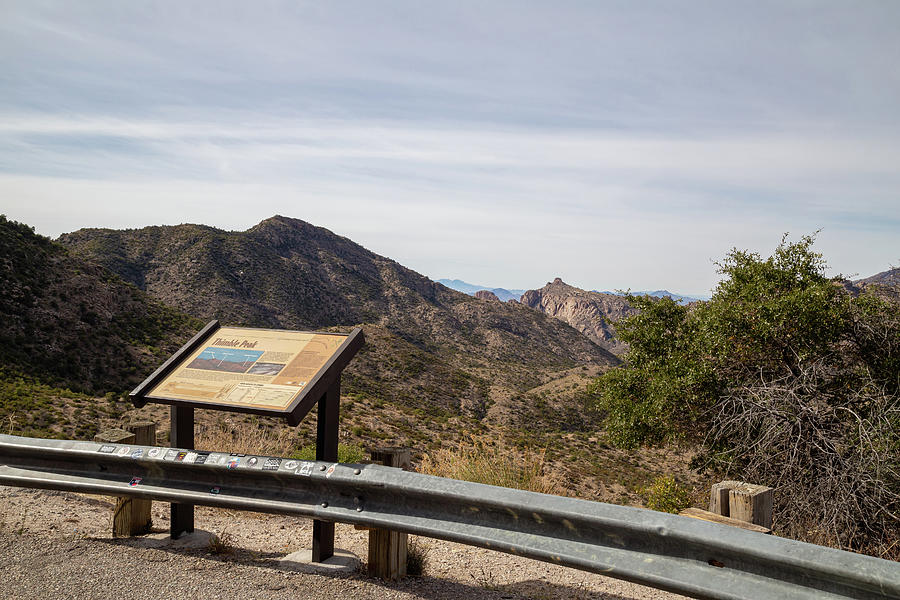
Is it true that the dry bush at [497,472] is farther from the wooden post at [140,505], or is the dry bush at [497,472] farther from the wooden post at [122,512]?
the wooden post at [122,512]

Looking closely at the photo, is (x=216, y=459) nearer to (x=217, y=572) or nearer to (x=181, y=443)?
(x=217, y=572)

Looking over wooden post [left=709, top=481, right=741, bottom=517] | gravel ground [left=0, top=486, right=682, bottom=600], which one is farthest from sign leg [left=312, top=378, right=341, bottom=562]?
wooden post [left=709, top=481, right=741, bottom=517]

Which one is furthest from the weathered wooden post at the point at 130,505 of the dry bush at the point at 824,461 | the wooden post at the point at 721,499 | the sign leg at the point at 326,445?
the dry bush at the point at 824,461

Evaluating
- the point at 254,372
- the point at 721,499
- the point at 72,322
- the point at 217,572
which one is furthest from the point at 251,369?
the point at 72,322

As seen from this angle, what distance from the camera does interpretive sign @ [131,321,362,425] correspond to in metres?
3.70

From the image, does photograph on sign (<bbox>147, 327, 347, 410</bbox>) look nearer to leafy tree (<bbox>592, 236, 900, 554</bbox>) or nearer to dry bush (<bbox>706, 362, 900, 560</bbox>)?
dry bush (<bbox>706, 362, 900, 560</bbox>)

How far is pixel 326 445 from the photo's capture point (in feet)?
12.8

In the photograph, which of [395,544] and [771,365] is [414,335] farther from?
[395,544]

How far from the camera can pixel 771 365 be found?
32.9ft

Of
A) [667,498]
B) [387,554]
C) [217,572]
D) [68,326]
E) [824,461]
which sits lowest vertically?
[667,498]

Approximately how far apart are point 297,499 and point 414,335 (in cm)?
6891

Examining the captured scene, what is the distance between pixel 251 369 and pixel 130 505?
4.42ft

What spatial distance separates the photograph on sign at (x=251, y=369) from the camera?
376cm

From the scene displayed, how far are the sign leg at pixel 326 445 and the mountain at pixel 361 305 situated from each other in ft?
99.1
